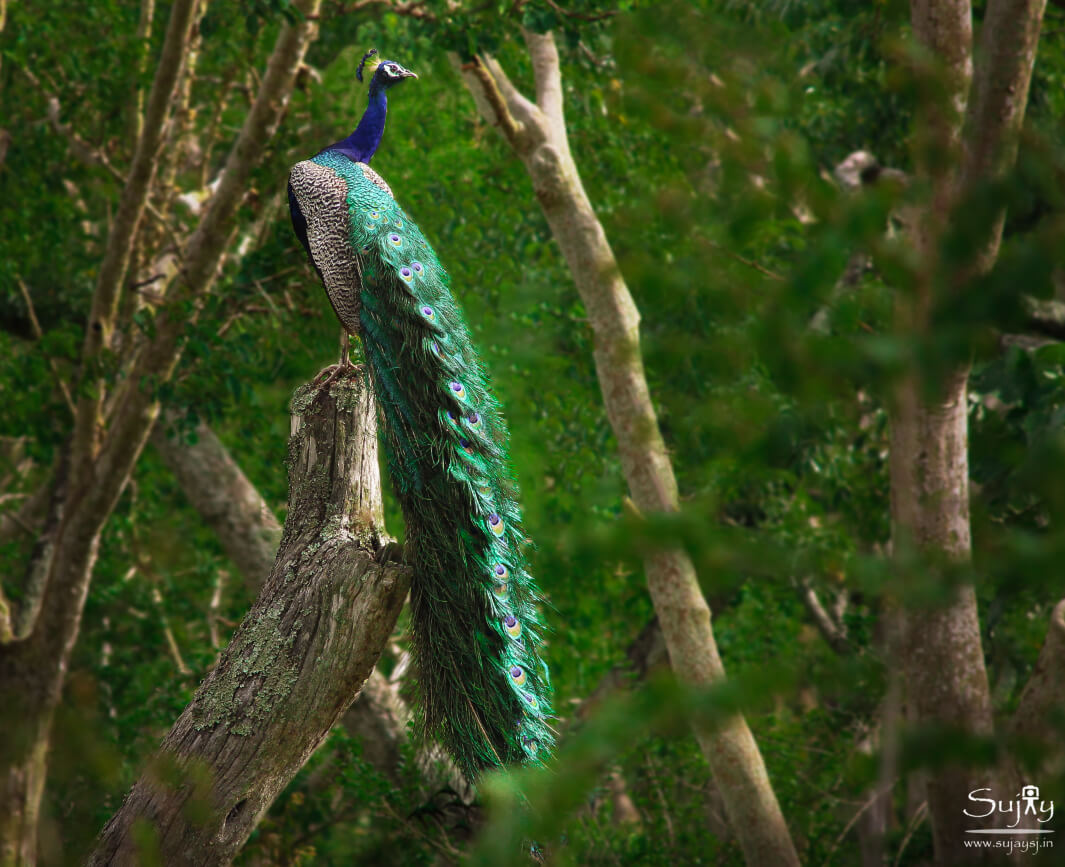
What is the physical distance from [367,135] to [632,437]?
1819 millimetres

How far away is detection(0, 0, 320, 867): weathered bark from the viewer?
5.60 m

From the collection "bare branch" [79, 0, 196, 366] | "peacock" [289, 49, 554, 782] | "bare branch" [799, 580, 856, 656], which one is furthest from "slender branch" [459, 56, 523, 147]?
"bare branch" [799, 580, 856, 656]

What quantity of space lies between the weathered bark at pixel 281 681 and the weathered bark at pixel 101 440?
9.21 feet

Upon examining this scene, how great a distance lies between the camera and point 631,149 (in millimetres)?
8320

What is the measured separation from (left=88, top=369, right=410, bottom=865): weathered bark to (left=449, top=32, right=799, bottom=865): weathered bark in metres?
2.14

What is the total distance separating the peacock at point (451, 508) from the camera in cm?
326

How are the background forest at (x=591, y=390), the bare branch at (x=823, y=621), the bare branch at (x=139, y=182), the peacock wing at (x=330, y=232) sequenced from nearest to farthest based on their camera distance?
1. the background forest at (x=591, y=390)
2. the peacock wing at (x=330, y=232)
3. the bare branch at (x=139, y=182)
4. the bare branch at (x=823, y=621)

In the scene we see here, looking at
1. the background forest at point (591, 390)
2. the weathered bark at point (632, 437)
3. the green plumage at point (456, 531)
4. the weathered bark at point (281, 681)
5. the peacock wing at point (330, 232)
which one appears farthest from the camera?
the weathered bark at point (632, 437)

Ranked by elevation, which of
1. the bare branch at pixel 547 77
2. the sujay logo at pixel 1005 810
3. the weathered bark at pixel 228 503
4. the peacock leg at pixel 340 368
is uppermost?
the bare branch at pixel 547 77

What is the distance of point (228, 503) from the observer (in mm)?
6988

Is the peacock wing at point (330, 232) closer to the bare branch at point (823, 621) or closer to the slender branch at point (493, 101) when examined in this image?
the slender branch at point (493, 101)

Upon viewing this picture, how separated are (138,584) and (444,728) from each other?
7.44m

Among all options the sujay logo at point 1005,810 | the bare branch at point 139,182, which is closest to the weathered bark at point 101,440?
the bare branch at point 139,182

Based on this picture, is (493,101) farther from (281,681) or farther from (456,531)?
(281,681)
